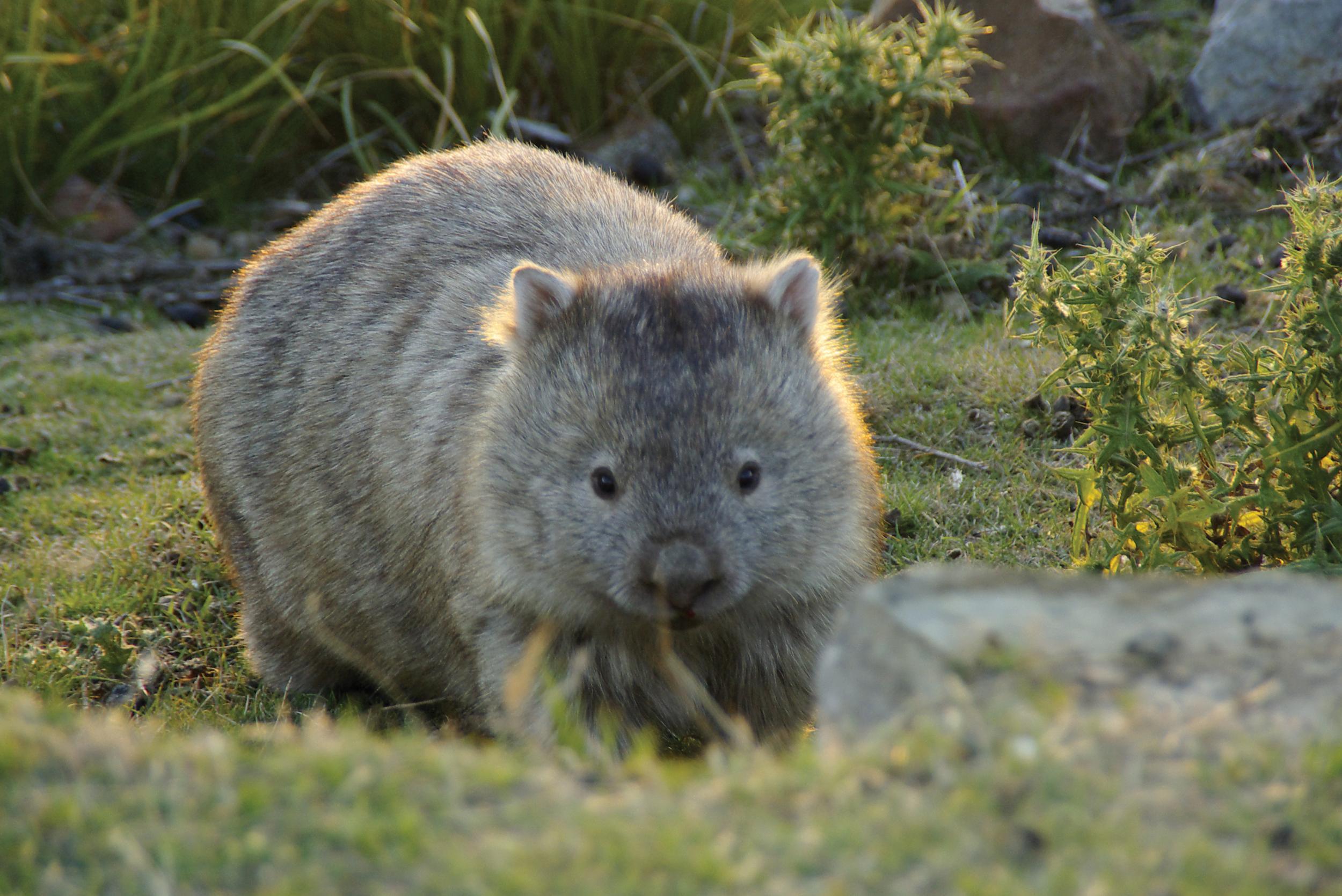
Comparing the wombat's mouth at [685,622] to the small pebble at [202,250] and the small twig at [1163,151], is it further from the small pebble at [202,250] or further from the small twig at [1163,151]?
the small pebble at [202,250]

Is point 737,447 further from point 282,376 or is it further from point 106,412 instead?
point 106,412

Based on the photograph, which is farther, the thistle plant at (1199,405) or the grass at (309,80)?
the grass at (309,80)

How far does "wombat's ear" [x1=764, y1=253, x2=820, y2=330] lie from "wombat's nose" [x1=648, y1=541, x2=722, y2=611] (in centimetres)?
86

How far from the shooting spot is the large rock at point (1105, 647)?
1.91 m

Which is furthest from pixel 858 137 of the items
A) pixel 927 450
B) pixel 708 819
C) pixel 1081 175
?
pixel 708 819

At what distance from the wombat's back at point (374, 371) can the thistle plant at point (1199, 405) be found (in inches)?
48.6

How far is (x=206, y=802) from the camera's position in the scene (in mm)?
1784

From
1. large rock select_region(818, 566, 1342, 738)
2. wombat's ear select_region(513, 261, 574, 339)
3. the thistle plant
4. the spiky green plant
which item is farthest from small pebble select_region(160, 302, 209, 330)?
large rock select_region(818, 566, 1342, 738)

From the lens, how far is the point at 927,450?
16.6 feet

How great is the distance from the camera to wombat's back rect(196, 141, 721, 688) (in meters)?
3.95

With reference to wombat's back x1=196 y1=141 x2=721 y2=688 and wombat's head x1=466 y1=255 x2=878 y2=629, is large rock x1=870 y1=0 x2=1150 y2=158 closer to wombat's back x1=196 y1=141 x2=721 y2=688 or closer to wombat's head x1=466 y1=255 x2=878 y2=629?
wombat's back x1=196 y1=141 x2=721 y2=688

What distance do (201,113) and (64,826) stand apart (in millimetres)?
6586

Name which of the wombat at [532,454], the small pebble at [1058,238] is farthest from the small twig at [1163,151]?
the wombat at [532,454]

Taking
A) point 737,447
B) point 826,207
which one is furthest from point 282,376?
point 826,207
